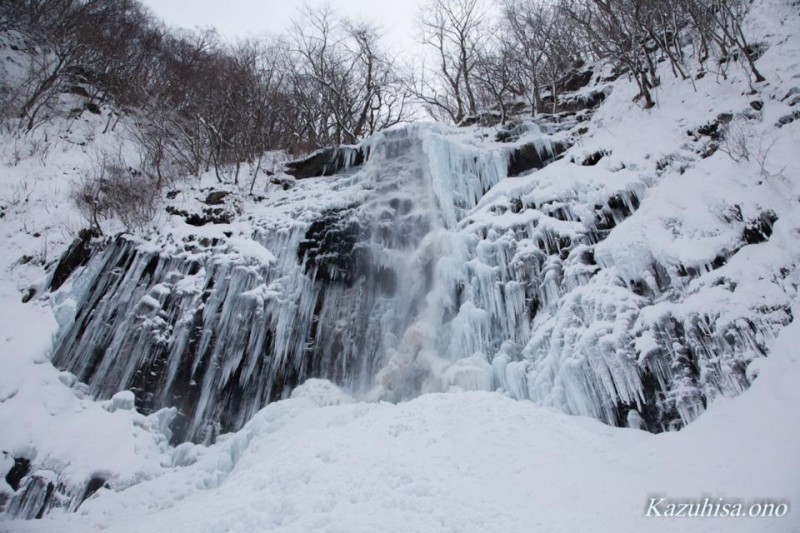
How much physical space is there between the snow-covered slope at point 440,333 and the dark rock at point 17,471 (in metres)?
0.05

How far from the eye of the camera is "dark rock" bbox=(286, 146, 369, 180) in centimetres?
1322

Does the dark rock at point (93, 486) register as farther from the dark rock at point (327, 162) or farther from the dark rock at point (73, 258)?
the dark rock at point (327, 162)

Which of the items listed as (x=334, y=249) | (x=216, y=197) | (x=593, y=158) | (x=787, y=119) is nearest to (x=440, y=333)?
(x=334, y=249)

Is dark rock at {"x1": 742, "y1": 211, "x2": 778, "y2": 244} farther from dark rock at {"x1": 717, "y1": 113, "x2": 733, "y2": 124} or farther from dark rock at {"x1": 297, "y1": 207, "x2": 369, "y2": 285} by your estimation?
dark rock at {"x1": 297, "y1": 207, "x2": 369, "y2": 285}

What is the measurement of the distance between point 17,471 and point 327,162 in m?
10.1

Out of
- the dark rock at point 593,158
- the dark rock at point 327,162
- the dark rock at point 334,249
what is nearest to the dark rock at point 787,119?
the dark rock at point 593,158

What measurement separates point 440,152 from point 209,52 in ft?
48.3

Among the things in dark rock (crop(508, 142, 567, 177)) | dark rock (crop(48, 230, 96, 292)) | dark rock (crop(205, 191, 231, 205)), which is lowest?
dark rock (crop(48, 230, 96, 292))

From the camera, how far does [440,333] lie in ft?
29.4

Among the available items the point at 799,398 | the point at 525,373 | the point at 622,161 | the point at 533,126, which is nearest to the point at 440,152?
the point at 533,126

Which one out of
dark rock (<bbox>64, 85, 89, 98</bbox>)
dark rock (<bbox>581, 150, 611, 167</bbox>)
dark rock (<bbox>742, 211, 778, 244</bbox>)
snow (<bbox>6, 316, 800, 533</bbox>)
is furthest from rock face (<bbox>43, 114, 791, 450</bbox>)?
dark rock (<bbox>64, 85, 89, 98</bbox>)

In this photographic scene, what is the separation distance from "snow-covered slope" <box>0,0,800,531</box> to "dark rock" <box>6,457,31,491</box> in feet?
0.16

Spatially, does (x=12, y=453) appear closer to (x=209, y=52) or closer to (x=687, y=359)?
(x=687, y=359)

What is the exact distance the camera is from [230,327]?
9.59 meters
